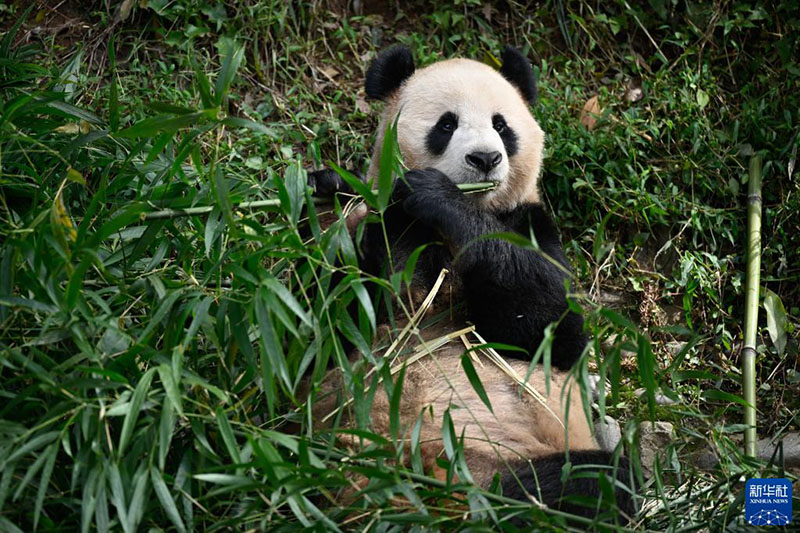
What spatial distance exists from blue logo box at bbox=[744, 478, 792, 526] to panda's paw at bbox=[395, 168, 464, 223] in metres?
1.65

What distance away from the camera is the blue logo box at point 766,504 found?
328cm

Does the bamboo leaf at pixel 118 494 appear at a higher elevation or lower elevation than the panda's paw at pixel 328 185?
lower

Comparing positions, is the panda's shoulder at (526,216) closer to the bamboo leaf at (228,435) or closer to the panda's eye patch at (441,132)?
the panda's eye patch at (441,132)

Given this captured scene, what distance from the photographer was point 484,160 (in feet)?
13.3

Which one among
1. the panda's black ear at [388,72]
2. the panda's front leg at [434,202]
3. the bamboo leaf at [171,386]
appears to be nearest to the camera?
the bamboo leaf at [171,386]

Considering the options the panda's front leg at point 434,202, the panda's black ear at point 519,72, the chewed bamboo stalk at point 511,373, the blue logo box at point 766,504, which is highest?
the panda's black ear at point 519,72

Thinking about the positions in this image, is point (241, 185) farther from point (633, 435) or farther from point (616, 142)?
point (616, 142)

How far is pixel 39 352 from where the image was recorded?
287 centimetres

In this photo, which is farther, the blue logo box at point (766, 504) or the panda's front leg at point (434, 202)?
the panda's front leg at point (434, 202)

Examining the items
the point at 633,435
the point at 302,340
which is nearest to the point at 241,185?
the point at 302,340

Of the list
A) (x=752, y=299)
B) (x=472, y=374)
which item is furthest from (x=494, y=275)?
(x=752, y=299)

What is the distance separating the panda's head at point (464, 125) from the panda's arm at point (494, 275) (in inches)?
11.9

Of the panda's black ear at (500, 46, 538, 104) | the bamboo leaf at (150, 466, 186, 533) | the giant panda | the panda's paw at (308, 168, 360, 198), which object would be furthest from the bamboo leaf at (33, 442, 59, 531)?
the panda's black ear at (500, 46, 538, 104)

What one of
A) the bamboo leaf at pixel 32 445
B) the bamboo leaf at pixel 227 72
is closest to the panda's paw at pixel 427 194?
the bamboo leaf at pixel 227 72
